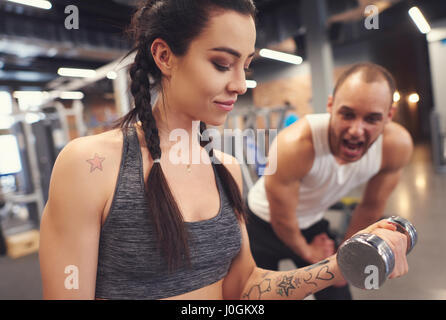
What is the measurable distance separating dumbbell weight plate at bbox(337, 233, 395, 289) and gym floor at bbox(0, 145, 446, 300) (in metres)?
0.51

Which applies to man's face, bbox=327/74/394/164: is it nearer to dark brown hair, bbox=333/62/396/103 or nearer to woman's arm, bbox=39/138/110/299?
dark brown hair, bbox=333/62/396/103

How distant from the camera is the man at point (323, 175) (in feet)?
2.37

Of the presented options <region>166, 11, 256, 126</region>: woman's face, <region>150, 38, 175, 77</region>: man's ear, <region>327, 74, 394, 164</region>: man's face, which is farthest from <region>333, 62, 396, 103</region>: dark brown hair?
<region>150, 38, 175, 77</region>: man's ear

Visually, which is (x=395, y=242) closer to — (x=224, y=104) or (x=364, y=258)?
(x=364, y=258)

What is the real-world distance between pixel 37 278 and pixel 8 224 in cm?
249

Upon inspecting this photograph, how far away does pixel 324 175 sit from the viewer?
978 millimetres

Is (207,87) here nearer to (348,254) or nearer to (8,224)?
(348,254)

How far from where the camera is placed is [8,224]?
439 cm

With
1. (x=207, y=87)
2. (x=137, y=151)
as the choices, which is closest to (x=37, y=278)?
(x=137, y=151)

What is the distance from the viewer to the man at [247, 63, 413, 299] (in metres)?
0.72

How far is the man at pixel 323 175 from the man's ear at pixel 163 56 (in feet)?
1.21

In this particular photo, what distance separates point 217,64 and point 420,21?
631mm

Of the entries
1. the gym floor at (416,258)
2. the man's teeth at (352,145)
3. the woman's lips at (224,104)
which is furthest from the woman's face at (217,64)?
the gym floor at (416,258)

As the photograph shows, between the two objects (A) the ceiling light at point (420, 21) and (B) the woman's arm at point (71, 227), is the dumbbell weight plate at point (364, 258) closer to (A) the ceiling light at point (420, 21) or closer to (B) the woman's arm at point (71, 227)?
(B) the woman's arm at point (71, 227)
